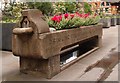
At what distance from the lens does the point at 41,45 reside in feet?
11.6

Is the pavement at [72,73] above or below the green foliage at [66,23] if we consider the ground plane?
below

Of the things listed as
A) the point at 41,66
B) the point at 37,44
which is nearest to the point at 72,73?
the point at 41,66

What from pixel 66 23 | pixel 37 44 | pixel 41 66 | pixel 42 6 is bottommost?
pixel 41 66

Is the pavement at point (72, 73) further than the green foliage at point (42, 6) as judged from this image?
No

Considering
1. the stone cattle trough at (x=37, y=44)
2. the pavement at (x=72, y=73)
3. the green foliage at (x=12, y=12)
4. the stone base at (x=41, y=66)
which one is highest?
the green foliage at (x=12, y=12)

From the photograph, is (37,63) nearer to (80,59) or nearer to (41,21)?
(41,21)

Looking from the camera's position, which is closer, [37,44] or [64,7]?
[37,44]

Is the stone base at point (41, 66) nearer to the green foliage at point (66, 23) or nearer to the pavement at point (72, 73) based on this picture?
the pavement at point (72, 73)

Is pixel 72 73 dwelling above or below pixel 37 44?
below

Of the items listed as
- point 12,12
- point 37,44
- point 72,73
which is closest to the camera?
point 37,44

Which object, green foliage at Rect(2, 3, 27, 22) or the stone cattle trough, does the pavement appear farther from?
green foliage at Rect(2, 3, 27, 22)

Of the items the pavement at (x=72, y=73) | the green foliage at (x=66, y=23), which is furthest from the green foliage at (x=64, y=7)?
the pavement at (x=72, y=73)

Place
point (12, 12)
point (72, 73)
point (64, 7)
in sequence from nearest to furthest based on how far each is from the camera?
point (72, 73), point (12, 12), point (64, 7)

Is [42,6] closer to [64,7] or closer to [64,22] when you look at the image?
[64,7]
